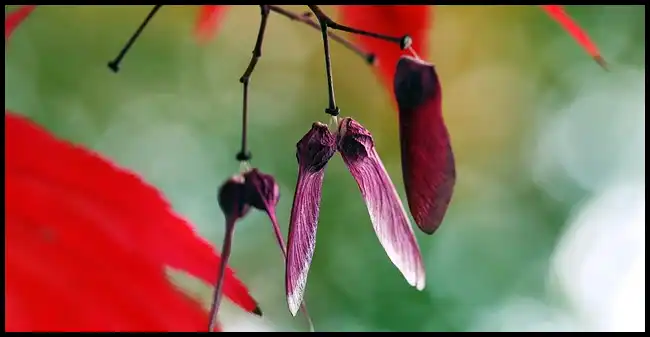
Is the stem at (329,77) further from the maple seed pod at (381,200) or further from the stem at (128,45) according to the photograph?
the stem at (128,45)

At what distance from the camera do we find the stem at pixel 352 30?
0.70 metres

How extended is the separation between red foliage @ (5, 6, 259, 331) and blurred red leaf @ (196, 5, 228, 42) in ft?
0.58

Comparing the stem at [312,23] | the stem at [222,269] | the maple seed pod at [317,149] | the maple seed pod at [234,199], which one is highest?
the stem at [312,23]

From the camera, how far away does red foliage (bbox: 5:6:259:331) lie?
24.1 inches

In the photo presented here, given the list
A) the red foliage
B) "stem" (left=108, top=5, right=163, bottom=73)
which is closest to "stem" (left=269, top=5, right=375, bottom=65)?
"stem" (left=108, top=5, right=163, bottom=73)

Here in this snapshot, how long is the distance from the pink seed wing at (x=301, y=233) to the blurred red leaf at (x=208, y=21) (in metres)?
0.19

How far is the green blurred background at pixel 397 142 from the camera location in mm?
698

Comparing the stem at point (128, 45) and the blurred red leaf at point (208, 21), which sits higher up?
the blurred red leaf at point (208, 21)

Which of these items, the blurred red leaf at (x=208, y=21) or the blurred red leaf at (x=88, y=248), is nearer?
the blurred red leaf at (x=88, y=248)

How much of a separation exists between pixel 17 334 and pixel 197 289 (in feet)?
0.53

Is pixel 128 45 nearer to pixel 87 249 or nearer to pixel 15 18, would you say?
pixel 15 18

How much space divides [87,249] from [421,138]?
1.07 feet

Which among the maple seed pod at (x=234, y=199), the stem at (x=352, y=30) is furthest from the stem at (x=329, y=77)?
the maple seed pod at (x=234, y=199)

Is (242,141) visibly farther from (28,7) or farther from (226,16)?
(28,7)
